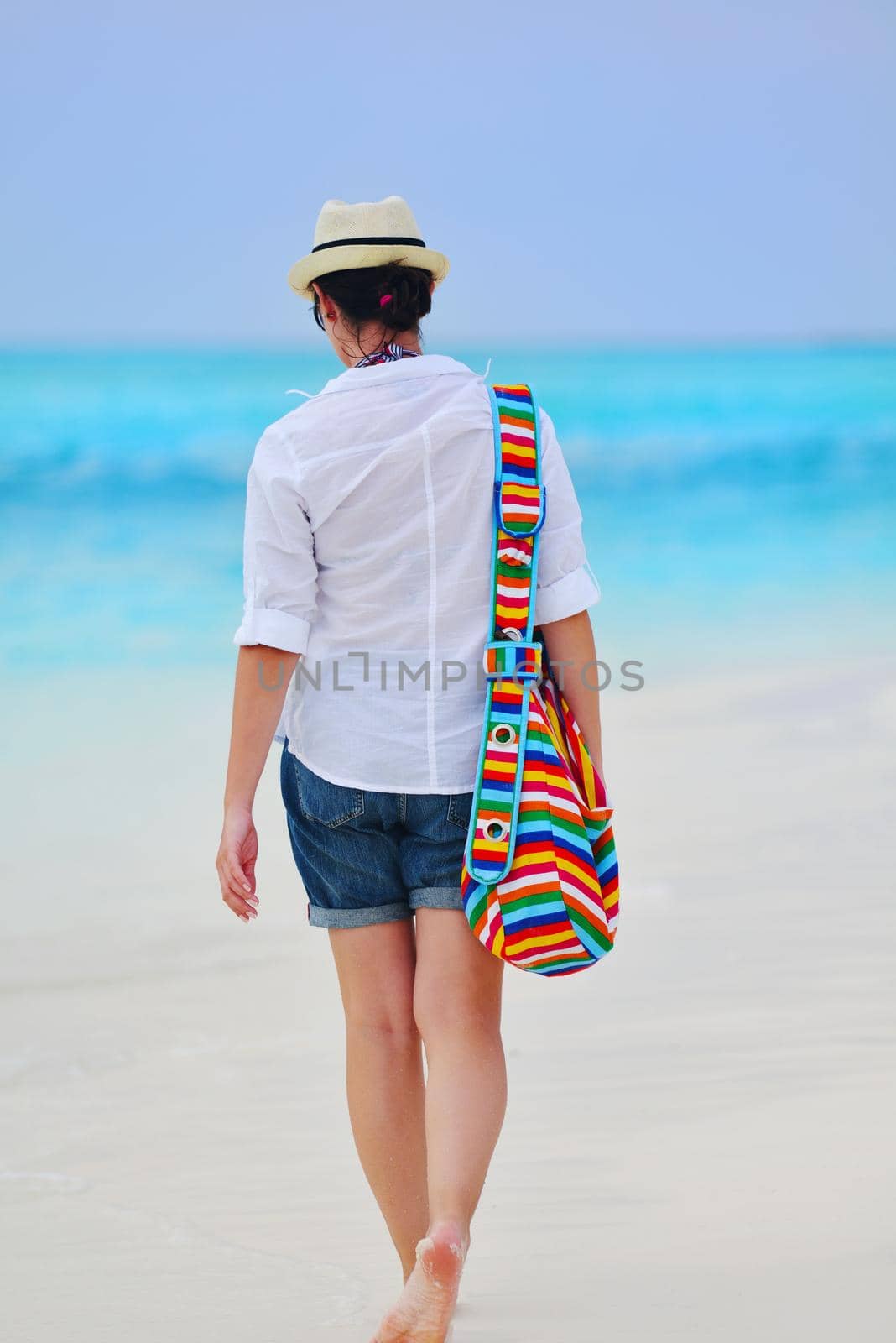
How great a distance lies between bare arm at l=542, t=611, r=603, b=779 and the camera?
1469mm

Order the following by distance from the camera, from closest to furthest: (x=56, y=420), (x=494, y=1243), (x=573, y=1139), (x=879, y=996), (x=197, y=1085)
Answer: (x=494, y=1243), (x=573, y=1139), (x=197, y=1085), (x=879, y=996), (x=56, y=420)

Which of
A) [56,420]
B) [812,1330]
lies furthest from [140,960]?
[56,420]

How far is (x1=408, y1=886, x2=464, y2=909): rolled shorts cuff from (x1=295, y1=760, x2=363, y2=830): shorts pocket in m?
0.10

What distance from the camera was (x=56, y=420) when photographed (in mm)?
15047

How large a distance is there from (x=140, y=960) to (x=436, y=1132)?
52.9 inches

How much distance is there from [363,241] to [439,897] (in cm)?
63

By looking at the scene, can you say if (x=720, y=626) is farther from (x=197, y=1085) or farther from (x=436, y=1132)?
(x=436, y=1132)

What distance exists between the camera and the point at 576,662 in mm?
1479

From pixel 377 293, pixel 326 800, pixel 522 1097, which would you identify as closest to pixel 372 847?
pixel 326 800

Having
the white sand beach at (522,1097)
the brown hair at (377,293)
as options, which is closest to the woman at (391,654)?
the brown hair at (377,293)

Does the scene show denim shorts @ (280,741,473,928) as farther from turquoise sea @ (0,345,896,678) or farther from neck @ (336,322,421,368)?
neck @ (336,322,421,368)

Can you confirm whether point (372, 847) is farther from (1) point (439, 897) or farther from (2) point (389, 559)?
(2) point (389, 559)

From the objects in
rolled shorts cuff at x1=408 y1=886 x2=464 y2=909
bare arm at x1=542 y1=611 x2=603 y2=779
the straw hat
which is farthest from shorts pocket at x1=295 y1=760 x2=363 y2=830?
the straw hat

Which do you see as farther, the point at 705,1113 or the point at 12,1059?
the point at 12,1059
